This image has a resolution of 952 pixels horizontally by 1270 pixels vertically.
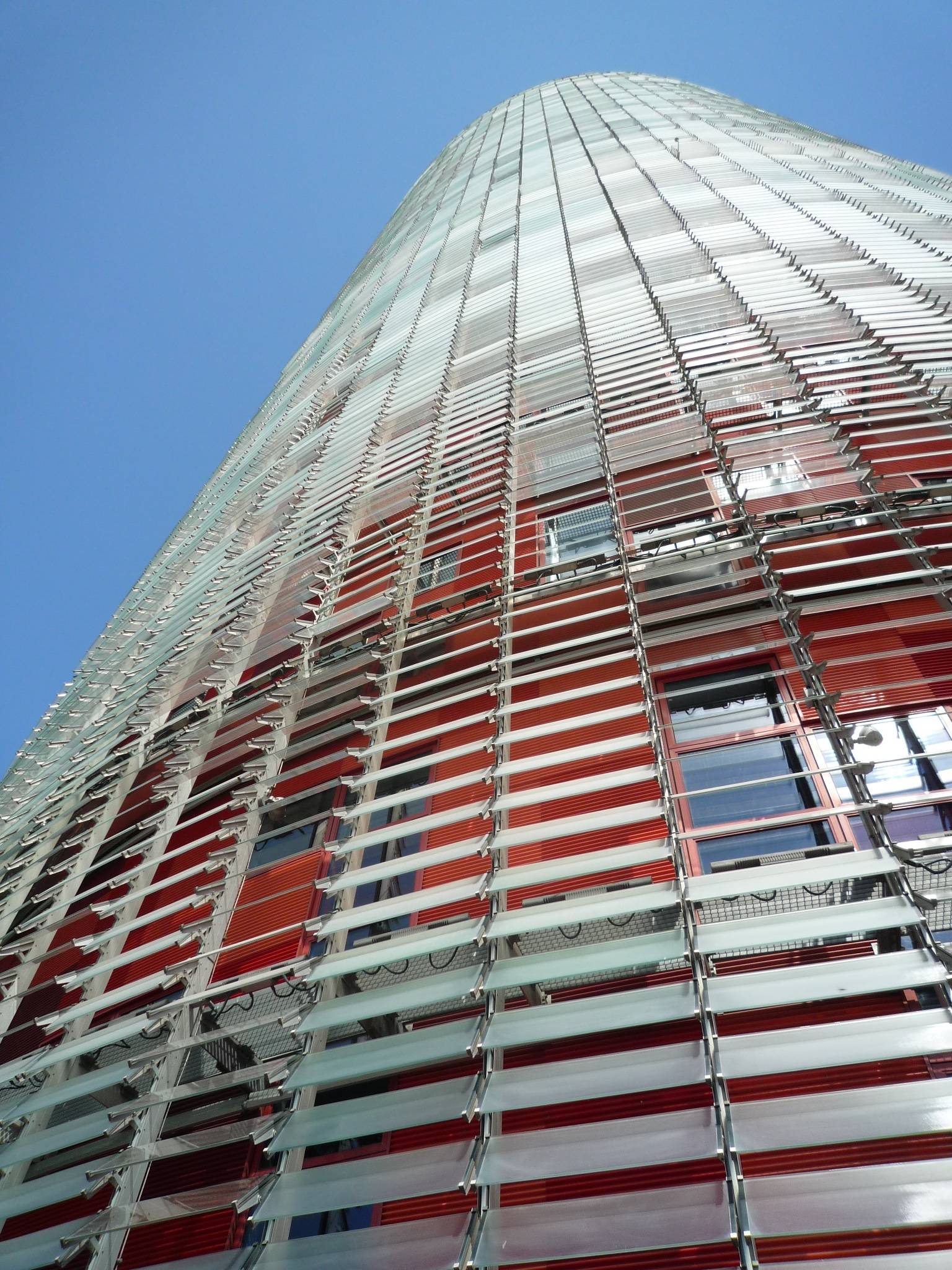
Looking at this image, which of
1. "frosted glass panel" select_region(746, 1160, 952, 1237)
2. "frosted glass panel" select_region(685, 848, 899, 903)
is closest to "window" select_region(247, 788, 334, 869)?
"frosted glass panel" select_region(685, 848, 899, 903)

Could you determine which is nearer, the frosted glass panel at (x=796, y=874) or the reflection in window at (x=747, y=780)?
the frosted glass panel at (x=796, y=874)

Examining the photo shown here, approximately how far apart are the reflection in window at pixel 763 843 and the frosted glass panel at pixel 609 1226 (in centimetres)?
223

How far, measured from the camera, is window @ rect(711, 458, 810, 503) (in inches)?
287

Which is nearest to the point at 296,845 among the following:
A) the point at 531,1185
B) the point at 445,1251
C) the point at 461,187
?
the point at 531,1185

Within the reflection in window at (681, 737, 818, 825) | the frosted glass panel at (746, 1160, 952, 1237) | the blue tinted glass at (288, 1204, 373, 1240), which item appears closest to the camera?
the frosted glass panel at (746, 1160, 952, 1237)

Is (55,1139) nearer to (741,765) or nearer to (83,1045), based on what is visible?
(83,1045)

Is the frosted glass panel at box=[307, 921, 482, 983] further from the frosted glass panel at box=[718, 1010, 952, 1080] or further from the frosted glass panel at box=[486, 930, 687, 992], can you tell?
the frosted glass panel at box=[718, 1010, 952, 1080]

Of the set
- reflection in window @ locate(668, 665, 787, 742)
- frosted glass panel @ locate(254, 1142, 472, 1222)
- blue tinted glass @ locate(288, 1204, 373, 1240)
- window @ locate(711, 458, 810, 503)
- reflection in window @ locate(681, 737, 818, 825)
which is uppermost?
window @ locate(711, 458, 810, 503)

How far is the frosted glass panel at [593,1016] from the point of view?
12.3 feet

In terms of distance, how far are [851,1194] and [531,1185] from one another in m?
1.88

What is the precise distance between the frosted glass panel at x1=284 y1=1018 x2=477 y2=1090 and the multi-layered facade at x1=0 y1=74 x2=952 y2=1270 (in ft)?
0.08

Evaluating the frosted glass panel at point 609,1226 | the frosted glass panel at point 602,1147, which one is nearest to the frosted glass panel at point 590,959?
the frosted glass panel at point 602,1147

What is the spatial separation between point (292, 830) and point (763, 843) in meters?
3.40

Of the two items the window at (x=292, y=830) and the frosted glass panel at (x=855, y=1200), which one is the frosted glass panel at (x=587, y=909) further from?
the window at (x=292, y=830)
